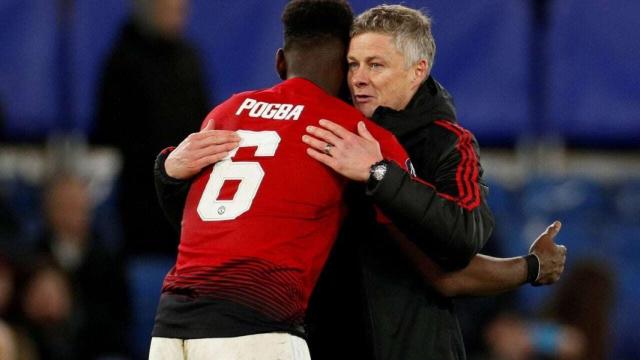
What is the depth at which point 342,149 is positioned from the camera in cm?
387

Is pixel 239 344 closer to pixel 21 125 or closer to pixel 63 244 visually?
pixel 63 244

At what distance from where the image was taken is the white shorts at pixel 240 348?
369 cm

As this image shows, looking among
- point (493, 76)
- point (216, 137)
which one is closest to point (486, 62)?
point (493, 76)

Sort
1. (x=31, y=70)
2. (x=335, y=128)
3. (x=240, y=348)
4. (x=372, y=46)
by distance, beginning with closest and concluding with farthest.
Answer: (x=240, y=348)
(x=335, y=128)
(x=372, y=46)
(x=31, y=70)

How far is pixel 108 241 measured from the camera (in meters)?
8.09

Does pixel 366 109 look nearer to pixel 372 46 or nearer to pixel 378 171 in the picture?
pixel 372 46

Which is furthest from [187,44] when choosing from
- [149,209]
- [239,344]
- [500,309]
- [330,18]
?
[239,344]

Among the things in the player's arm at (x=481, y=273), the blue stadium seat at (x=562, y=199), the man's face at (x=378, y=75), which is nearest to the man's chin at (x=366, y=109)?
the man's face at (x=378, y=75)

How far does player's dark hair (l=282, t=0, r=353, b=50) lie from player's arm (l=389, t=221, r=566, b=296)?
61 cm

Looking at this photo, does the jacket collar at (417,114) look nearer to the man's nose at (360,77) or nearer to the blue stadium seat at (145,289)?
the man's nose at (360,77)

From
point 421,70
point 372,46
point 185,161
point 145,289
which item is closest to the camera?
point 185,161

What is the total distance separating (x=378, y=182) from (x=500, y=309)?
3664 mm

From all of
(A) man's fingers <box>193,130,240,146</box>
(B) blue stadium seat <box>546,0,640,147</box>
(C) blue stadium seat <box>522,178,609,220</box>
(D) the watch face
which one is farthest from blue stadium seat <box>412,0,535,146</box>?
(D) the watch face

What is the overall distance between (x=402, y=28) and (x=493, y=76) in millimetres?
4653
